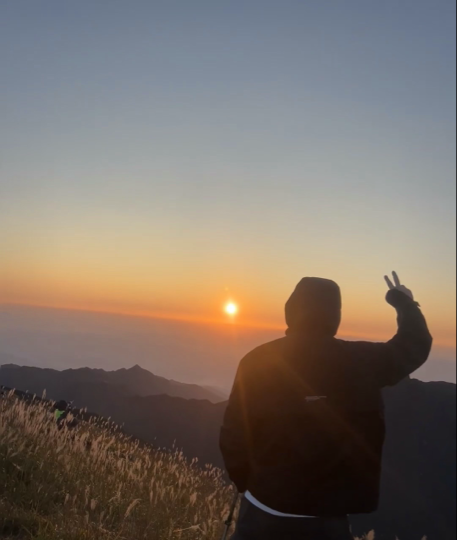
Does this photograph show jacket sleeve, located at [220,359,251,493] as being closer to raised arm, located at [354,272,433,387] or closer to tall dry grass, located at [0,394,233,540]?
raised arm, located at [354,272,433,387]

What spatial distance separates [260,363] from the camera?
9.18 ft

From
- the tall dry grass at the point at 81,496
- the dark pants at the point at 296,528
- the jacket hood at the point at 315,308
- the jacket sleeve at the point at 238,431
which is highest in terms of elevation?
the jacket hood at the point at 315,308

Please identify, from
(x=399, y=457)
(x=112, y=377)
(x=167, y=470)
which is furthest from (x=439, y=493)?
(x=167, y=470)

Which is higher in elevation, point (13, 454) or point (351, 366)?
point (351, 366)

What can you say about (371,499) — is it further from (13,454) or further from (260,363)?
(13,454)

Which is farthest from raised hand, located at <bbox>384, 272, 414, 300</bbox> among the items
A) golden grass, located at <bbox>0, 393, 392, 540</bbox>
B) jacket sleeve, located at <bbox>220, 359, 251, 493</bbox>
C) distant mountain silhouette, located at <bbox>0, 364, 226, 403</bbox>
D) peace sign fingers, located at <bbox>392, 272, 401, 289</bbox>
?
distant mountain silhouette, located at <bbox>0, 364, 226, 403</bbox>

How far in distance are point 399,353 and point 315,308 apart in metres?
0.51

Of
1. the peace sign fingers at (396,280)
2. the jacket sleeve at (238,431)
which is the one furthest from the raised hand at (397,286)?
the jacket sleeve at (238,431)

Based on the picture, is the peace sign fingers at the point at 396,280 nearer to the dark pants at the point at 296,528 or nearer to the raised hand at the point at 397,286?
the raised hand at the point at 397,286

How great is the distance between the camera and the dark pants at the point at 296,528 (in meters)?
2.56

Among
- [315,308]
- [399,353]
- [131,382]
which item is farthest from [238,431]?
[131,382]

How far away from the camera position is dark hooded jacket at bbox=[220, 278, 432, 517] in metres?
2.57

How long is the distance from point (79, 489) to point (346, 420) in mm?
3107

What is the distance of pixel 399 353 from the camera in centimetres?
276
